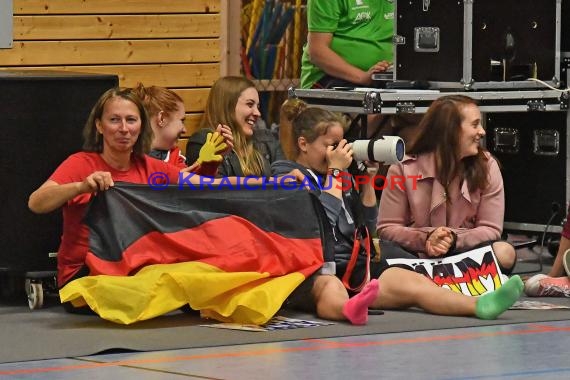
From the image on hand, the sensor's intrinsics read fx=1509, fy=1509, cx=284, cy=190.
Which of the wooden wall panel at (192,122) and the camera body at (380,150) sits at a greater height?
the wooden wall panel at (192,122)

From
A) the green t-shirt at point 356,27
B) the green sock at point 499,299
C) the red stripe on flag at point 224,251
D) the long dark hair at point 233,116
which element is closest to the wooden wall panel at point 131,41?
the green t-shirt at point 356,27

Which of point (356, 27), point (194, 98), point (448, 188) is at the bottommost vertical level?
point (448, 188)

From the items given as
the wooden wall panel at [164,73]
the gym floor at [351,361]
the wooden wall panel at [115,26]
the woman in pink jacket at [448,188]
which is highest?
the wooden wall panel at [115,26]

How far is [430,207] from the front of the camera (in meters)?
8.05

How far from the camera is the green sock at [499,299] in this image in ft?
23.0

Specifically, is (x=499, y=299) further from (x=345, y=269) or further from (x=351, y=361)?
(x=351, y=361)

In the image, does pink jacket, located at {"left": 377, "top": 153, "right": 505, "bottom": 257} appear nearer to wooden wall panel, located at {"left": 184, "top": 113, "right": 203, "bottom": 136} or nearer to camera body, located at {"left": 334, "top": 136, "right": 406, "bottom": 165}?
camera body, located at {"left": 334, "top": 136, "right": 406, "bottom": 165}

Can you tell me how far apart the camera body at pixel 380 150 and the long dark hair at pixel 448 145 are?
56 cm

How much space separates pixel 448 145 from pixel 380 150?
0.71 metres

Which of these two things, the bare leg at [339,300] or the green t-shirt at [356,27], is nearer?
the bare leg at [339,300]

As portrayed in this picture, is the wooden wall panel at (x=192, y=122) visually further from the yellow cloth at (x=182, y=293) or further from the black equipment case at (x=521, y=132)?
the yellow cloth at (x=182, y=293)

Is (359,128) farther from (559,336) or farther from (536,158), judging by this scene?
(559,336)

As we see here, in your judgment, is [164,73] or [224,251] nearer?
[224,251]

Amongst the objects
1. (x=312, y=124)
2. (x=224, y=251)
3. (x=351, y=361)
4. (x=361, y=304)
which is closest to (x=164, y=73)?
(x=312, y=124)
